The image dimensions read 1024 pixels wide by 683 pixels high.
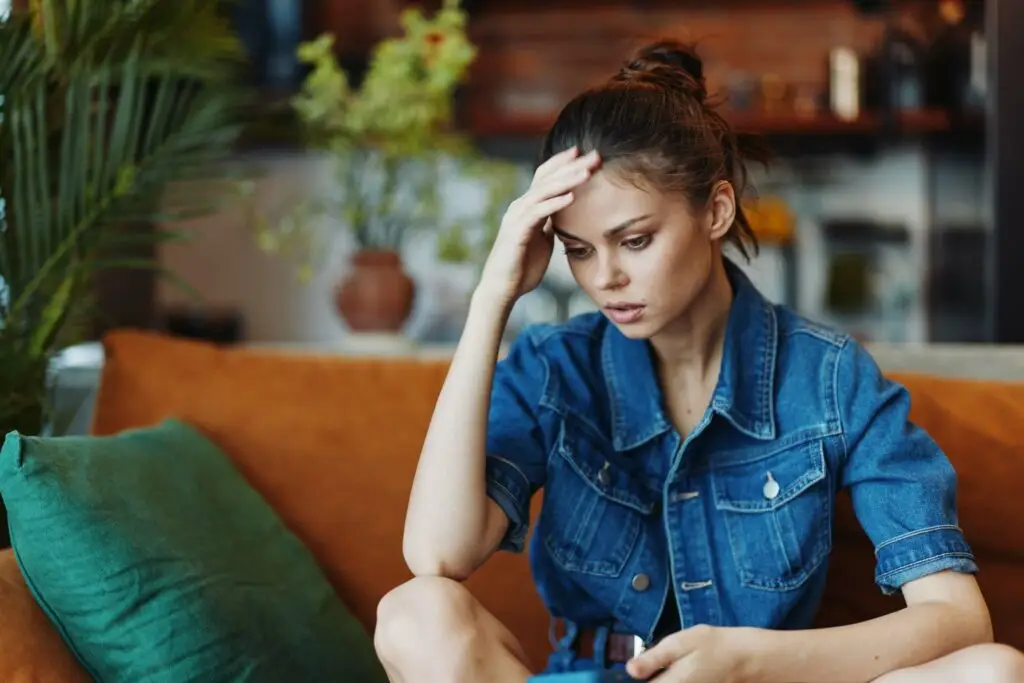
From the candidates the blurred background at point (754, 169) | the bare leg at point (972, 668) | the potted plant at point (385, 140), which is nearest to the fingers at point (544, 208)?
the bare leg at point (972, 668)

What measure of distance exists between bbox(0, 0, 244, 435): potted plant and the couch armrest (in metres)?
0.40

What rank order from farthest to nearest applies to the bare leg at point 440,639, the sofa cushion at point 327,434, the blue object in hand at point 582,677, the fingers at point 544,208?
the sofa cushion at point 327,434, the fingers at point 544,208, the bare leg at point 440,639, the blue object in hand at point 582,677

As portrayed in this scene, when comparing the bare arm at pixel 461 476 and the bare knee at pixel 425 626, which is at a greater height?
the bare arm at pixel 461 476

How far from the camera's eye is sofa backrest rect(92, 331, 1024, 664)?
1705 millimetres

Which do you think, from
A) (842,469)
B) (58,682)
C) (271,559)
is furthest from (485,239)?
(58,682)

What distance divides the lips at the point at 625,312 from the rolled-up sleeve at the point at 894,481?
0.92 ft

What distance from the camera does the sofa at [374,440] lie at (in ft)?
5.59

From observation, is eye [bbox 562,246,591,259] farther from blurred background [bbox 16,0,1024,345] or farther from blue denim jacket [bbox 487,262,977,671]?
blurred background [bbox 16,0,1024,345]

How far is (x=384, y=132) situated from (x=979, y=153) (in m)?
2.77

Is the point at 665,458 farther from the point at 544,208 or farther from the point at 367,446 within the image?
the point at 367,446

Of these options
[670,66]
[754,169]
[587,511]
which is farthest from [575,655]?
[754,169]

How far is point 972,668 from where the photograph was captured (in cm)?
119

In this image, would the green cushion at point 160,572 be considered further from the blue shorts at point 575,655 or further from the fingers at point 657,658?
the fingers at point 657,658

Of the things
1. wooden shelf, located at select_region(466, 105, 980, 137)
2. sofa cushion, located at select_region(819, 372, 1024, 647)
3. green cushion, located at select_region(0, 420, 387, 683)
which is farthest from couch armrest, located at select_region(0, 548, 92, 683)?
wooden shelf, located at select_region(466, 105, 980, 137)
